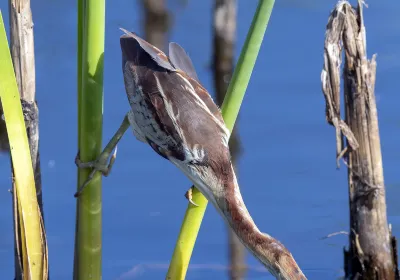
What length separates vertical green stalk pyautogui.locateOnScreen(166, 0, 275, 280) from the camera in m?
2.66

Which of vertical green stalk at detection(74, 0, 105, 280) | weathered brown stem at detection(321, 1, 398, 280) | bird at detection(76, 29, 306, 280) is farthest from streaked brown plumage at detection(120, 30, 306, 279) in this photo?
weathered brown stem at detection(321, 1, 398, 280)

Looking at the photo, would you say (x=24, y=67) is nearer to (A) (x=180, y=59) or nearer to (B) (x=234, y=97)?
(A) (x=180, y=59)

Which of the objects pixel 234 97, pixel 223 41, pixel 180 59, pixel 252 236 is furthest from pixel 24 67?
pixel 223 41

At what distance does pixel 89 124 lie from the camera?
2699 mm

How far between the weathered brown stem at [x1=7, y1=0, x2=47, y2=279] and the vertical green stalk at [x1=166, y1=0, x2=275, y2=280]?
49cm

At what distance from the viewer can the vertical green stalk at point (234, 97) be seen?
2662 millimetres

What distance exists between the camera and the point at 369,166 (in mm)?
3482

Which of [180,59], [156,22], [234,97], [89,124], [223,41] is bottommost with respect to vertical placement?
[89,124]

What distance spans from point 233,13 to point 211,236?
191cm

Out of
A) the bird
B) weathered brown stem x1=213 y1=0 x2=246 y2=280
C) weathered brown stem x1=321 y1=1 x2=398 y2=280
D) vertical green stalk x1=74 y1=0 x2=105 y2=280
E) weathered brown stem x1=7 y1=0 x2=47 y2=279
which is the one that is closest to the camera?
vertical green stalk x1=74 y1=0 x2=105 y2=280

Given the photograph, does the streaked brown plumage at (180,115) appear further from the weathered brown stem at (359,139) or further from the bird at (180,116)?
the weathered brown stem at (359,139)

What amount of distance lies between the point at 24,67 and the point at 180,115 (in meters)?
0.60

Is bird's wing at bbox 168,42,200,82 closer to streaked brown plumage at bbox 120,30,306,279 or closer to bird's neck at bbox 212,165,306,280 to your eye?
streaked brown plumage at bbox 120,30,306,279

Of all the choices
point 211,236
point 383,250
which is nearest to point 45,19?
point 211,236
